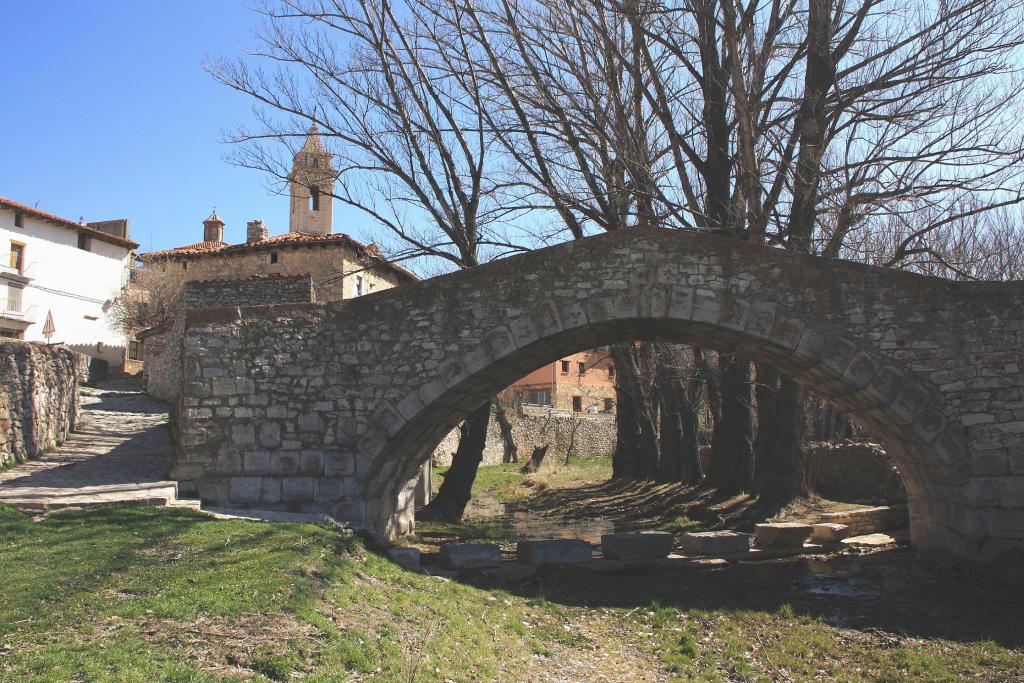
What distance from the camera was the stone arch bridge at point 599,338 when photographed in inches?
432

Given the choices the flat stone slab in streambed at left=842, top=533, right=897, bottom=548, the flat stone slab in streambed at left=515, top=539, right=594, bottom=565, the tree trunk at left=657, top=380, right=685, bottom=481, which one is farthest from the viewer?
the tree trunk at left=657, top=380, right=685, bottom=481

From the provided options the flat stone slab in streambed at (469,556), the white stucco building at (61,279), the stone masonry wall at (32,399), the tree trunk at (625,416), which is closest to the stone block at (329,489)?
the flat stone slab in streambed at (469,556)

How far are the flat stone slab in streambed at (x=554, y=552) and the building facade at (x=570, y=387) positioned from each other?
39746mm

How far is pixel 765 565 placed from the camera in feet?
39.4

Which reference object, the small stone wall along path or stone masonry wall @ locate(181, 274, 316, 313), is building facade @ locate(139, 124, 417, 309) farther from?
the small stone wall along path

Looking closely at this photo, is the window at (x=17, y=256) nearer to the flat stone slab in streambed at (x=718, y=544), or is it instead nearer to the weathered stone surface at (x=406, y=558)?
the weathered stone surface at (x=406, y=558)

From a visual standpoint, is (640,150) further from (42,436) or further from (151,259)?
(151,259)

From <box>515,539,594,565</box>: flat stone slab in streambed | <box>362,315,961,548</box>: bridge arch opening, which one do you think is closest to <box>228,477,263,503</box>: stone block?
<box>362,315,961,548</box>: bridge arch opening

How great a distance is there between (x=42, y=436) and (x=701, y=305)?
35.7 ft

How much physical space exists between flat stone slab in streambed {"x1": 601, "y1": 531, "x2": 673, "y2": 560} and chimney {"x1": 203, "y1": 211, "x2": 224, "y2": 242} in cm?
3854

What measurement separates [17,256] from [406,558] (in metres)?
35.6

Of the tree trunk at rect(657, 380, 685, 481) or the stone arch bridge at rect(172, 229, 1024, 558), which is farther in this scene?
the tree trunk at rect(657, 380, 685, 481)

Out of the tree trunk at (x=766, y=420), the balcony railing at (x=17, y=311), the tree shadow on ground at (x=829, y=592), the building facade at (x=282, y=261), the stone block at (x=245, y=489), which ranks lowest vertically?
the tree shadow on ground at (x=829, y=592)

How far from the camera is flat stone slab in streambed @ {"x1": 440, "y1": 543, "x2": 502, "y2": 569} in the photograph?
36.9ft
